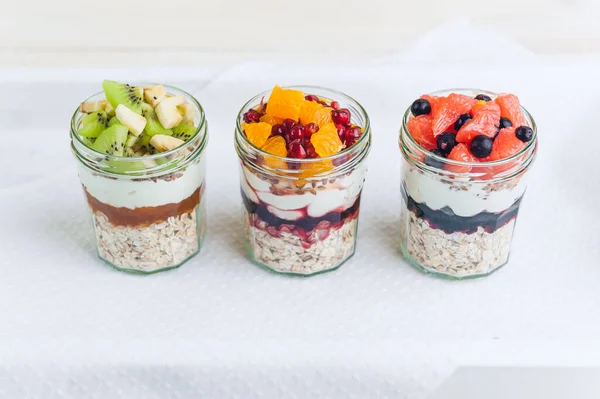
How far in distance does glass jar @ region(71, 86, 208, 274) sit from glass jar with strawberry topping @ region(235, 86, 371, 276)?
0.33 ft

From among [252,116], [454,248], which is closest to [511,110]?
[454,248]

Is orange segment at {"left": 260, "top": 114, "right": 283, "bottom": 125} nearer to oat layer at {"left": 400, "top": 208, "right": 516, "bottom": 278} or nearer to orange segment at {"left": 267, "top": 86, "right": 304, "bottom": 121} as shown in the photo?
orange segment at {"left": 267, "top": 86, "right": 304, "bottom": 121}

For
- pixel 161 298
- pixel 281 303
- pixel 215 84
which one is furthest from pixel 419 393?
pixel 215 84

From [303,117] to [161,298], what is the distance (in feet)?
1.56

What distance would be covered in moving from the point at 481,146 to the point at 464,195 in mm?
107

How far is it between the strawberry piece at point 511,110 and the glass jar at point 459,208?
0.03 meters

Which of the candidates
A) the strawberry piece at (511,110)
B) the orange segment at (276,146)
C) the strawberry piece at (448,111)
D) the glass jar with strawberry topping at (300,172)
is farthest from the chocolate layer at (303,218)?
the strawberry piece at (511,110)

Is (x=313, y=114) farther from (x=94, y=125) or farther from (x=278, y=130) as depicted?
(x=94, y=125)

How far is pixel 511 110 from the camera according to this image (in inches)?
67.3

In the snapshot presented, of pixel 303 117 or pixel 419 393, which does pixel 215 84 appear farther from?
pixel 419 393

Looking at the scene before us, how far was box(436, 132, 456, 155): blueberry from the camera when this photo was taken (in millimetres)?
1648

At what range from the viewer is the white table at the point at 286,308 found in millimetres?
1685

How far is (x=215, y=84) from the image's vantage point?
2332mm

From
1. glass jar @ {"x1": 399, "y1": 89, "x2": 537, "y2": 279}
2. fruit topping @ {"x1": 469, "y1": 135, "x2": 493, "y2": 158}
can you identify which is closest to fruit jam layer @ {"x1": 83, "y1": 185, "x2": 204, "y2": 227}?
glass jar @ {"x1": 399, "y1": 89, "x2": 537, "y2": 279}
